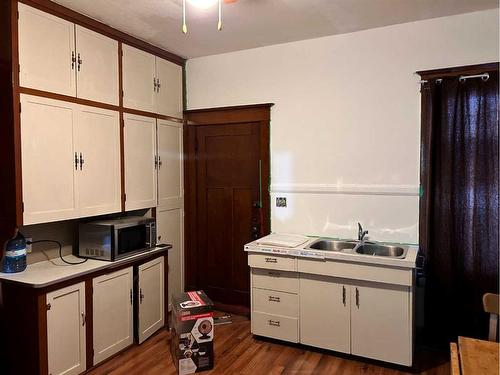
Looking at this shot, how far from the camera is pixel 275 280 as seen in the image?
10.6 ft

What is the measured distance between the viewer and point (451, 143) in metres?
2.96

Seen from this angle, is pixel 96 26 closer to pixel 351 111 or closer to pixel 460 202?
pixel 351 111

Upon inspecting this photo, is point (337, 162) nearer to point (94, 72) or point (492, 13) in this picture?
point (492, 13)

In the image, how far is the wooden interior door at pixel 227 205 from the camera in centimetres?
387

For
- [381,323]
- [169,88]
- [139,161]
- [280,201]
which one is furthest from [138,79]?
[381,323]

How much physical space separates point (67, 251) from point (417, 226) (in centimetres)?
288

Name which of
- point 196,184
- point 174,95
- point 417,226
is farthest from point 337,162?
point 174,95

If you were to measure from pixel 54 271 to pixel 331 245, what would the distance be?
2185 millimetres

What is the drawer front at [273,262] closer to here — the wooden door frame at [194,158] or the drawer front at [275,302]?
the drawer front at [275,302]

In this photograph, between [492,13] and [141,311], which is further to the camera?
[141,311]

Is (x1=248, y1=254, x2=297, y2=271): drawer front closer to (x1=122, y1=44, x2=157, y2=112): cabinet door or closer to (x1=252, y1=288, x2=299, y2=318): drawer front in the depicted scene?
(x1=252, y1=288, x2=299, y2=318): drawer front

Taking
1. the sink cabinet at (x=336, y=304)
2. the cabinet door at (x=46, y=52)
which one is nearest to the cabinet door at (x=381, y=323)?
the sink cabinet at (x=336, y=304)

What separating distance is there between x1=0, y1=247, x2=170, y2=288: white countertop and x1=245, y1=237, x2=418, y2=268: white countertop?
1.05 meters

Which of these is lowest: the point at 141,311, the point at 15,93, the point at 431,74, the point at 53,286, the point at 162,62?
the point at 141,311
